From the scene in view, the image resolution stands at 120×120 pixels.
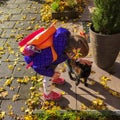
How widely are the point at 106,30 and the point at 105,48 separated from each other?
317 millimetres

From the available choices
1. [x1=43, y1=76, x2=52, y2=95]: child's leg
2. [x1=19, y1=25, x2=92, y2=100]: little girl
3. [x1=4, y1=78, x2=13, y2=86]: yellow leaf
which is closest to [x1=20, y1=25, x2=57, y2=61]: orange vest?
[x1=19, y1=25, x2=92, y2=100]: little girl

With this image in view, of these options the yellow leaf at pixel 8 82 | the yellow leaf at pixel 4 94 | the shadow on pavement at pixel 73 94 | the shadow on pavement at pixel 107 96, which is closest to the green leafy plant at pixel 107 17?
the shadow on pavement at pixel 107 96

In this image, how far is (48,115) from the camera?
4223 mm

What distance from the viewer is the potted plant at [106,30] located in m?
4.60

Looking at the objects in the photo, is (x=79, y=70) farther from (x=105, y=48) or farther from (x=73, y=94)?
(x=105, y=48)

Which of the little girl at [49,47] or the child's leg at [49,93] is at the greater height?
the little girl at [49,47]

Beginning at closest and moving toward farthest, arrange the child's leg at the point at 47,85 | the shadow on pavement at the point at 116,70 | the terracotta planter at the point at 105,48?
the child's leg at the point at 47,85
the terracotta planter at the point at 105,48
the shadow on pavement at the point at 116,70

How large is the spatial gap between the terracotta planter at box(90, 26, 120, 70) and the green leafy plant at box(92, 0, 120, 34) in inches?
5.3

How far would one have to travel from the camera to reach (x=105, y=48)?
4863mm

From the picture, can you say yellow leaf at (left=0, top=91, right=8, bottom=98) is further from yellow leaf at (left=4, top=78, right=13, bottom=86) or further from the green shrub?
the green shrub

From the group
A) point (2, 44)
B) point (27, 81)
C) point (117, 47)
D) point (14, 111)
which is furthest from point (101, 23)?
point (2, 44)

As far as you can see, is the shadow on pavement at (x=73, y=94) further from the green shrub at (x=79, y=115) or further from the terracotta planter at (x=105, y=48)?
the terracotta planter at (x=105, y=48)

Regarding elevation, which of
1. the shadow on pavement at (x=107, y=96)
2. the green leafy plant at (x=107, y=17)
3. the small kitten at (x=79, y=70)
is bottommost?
the shadow on pavement at (x=107, y=96)

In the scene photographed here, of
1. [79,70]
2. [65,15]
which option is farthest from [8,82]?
[65,15]
